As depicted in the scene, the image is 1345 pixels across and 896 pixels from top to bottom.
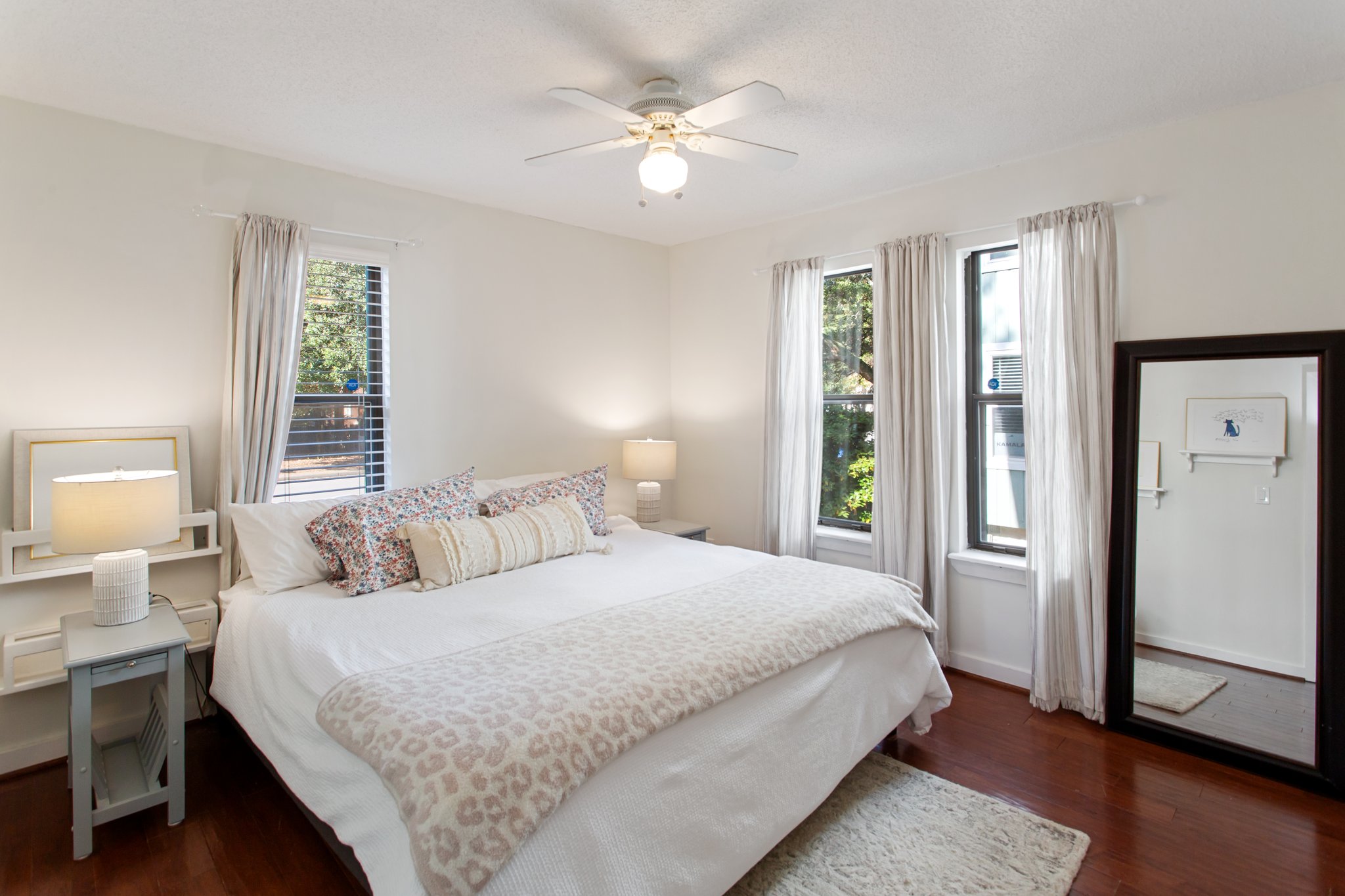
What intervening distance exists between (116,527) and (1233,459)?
13.5ft

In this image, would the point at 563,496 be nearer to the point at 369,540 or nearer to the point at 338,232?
the point at 369,540

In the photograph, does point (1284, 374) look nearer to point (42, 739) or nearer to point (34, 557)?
point (34, 557)

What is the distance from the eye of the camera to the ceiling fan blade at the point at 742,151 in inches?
96.3

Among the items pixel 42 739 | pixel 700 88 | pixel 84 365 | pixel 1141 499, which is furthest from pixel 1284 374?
pixel 42 739

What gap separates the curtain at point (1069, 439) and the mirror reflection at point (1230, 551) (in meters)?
0.16

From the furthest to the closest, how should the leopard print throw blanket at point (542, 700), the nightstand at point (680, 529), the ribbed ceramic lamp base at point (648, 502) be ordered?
1. the ribbed ceramic lamp base at point (648, 502)
2. the nightstand at point (680, 529)
3. the leopard print throw blanket at point (542, 700)

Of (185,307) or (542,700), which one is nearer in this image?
(542,700)

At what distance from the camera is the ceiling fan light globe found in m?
2.30

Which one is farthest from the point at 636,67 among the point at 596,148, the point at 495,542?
the point at 495,542

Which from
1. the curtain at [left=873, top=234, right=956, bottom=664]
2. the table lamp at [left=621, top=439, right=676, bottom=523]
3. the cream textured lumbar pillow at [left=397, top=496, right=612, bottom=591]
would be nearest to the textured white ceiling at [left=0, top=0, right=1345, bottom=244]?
the curtain at [left=873, top=234, right=956, bottom=664]

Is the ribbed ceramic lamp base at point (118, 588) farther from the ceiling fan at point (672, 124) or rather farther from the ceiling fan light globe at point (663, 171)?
the ceiling fan light globe at point (663, 171)

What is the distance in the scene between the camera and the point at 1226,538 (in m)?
2.69

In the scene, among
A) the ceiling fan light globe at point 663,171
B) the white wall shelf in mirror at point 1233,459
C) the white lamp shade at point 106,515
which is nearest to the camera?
the white lamp shade at point 106,515

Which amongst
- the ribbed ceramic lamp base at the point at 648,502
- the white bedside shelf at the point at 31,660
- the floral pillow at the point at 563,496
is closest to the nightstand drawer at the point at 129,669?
the white bedside shelf at the point at 31,660
